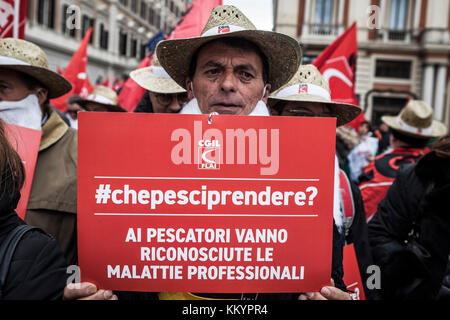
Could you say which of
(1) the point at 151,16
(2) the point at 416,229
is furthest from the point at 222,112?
(1) the point at 151,16

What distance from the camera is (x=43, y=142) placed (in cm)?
215

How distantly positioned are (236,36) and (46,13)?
23489mm

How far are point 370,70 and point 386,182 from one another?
914 inches

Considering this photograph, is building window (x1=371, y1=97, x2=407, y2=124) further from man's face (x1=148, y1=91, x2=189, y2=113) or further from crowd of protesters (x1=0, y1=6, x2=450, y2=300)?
crowd of protesters (x1=0, y1=6, x2=450, y2=300)

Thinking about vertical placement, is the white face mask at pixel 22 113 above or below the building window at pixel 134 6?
below

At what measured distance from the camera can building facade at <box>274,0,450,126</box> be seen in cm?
2356

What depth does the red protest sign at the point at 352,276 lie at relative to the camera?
1788 millimetres

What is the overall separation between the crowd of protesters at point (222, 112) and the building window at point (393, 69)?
81.7ft

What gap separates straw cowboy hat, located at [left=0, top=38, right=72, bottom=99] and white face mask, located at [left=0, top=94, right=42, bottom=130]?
151mm

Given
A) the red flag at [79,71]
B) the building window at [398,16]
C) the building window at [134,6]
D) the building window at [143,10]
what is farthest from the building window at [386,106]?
the red flag at [79,71]

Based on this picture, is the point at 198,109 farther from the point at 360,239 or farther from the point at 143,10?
the point at 143,10

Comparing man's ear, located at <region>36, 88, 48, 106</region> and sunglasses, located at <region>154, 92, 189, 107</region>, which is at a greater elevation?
A: sunglasses, located at <region>154, 92, 189, 107</region>

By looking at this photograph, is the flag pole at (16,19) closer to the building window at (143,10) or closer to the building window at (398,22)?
the building window at (398,22)

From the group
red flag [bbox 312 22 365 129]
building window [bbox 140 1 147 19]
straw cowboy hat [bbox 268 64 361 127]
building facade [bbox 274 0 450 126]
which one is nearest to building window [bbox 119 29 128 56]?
building window [bbox 140 1 147 19]
